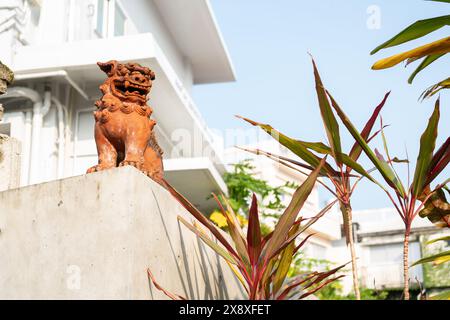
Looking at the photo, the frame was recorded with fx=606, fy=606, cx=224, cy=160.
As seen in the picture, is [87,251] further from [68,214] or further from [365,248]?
[365,248]

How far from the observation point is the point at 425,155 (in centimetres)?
284

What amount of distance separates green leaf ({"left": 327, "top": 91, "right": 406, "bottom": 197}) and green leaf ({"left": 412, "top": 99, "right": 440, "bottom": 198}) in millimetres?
72

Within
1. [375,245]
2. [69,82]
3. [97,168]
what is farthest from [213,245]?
[375,245]

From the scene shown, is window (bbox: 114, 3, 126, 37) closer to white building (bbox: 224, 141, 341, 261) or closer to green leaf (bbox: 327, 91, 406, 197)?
white building (bbox: 224, 141, 341, 261)

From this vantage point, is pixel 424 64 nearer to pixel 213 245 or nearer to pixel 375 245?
pixel 213 245

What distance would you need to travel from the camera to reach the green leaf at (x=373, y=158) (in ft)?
9.17

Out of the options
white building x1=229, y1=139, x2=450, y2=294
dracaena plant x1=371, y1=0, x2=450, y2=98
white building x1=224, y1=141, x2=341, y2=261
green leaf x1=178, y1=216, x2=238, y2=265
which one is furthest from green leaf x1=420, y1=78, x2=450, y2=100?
white building x1=229, y1=139, x2=450, y2=294

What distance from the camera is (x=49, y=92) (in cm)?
720

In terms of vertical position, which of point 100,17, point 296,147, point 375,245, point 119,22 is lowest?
point 296,147

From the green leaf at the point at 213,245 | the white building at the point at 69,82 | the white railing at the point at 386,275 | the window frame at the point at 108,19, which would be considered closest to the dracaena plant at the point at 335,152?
the green leaf at the point at 213,245

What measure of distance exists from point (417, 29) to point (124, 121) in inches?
59.5

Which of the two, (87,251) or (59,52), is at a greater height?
(59,52)

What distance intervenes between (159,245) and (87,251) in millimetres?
373
